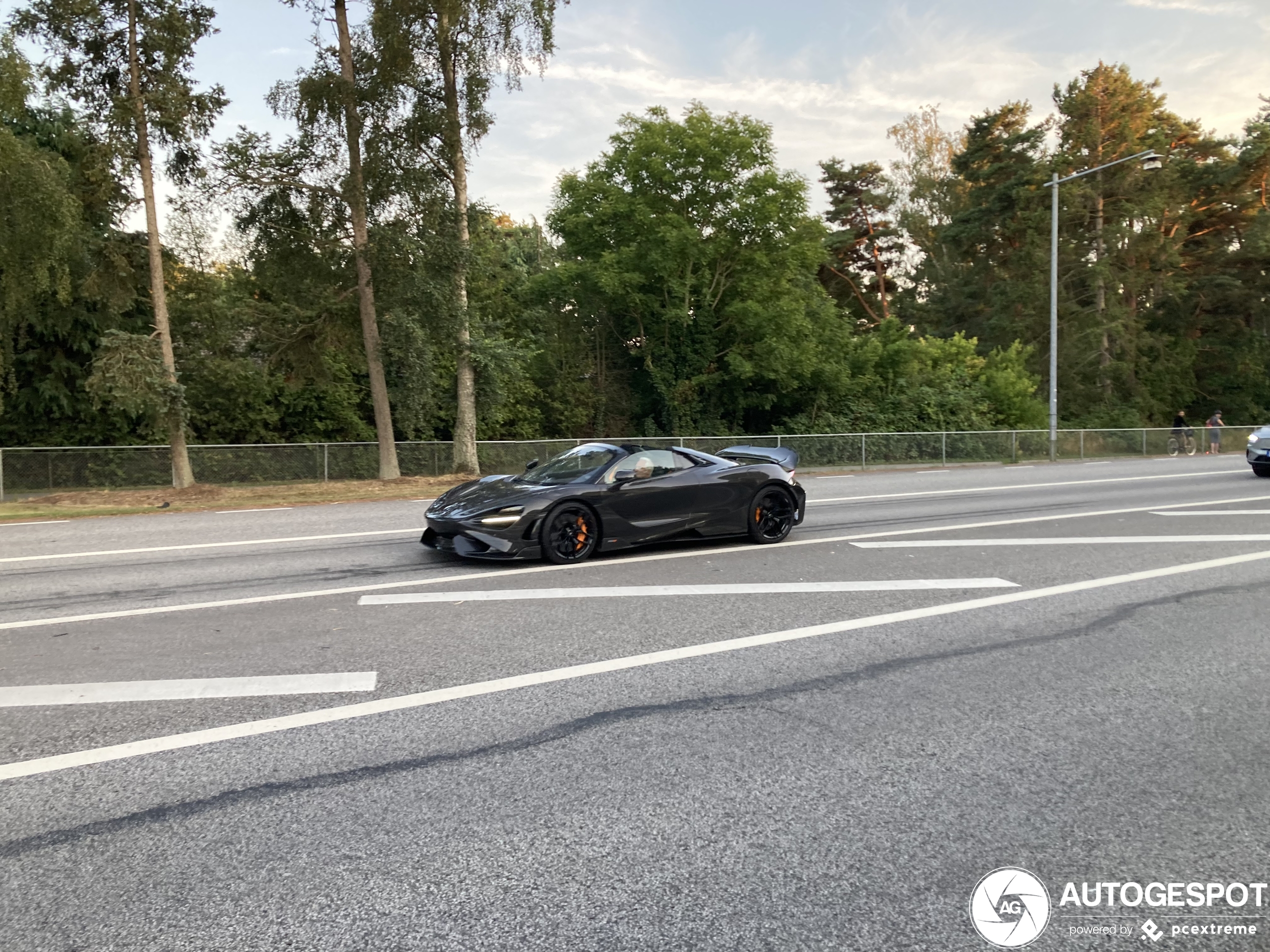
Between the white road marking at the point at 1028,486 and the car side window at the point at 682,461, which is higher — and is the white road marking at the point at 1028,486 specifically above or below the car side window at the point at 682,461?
below

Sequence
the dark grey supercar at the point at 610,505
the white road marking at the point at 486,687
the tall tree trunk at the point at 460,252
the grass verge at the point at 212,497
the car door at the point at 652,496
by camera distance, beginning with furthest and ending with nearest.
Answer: the tall tree trunk at the point at 460,252, the grass verge at the point at 212,497, the car door at the point at 652,496, the dark grey supercar at the point at 610,505, the white road marking at the point at 486,687

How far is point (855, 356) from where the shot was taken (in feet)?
115

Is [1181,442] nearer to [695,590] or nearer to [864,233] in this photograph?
[864,233]

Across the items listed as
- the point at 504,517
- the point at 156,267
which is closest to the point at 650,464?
the point at 504,517

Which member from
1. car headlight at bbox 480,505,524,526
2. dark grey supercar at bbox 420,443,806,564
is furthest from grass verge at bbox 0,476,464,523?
car headlight at bbox 480,505,524,526

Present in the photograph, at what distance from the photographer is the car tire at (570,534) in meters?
8.57

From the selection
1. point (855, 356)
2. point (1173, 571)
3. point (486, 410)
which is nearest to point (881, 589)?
point (1173, 571)

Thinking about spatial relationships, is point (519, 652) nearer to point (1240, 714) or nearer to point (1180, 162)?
point (1240, 714)

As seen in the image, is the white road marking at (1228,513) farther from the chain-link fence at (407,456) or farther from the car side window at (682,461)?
the chain-link fence at (407,456)

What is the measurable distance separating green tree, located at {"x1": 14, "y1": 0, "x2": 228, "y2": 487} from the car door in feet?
46.0

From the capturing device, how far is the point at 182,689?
470 cm

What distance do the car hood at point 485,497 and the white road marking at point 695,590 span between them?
1384mm

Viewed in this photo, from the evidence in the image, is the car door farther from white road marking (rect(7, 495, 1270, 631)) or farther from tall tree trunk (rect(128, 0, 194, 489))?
tall tree trunk (rect(128, 0, 194, 489))

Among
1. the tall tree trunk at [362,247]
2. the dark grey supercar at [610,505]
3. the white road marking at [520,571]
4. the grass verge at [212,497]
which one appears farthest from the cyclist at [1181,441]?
the dark grey supercar at [610,505]
